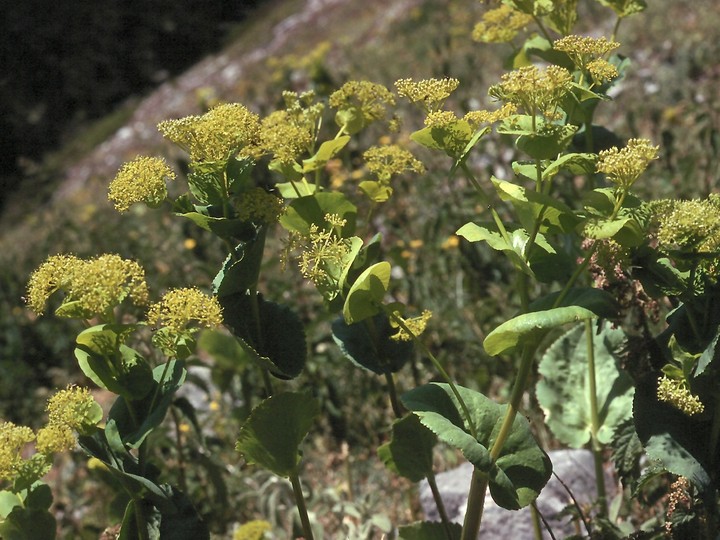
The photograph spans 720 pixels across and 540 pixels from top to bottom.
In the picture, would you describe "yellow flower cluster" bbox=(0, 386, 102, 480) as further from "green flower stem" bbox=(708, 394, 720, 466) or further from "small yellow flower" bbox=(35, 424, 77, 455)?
"green flower stem" bbox=(708, 394, 720, 466)

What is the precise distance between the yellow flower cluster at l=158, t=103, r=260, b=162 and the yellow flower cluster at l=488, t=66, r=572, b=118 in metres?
0.49

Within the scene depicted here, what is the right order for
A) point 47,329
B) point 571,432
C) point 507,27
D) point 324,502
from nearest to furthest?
point 507,27, point 571,432, point 324,502, point 47,329

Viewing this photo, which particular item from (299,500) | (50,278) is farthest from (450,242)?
(50,278)

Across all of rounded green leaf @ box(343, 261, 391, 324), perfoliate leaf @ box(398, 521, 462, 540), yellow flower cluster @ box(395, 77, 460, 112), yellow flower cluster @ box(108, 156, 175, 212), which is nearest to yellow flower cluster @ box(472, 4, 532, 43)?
yellow flower cluster @ box(395, 77, 460, 112)

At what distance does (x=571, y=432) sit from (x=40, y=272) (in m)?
1.40

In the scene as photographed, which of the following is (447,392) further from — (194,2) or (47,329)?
(194,2)

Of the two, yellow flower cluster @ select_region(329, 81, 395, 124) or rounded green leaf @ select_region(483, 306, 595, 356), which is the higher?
yellow flower cluster @ select_region(329, 81, 395, 124)

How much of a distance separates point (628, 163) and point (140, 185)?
2.89 ft

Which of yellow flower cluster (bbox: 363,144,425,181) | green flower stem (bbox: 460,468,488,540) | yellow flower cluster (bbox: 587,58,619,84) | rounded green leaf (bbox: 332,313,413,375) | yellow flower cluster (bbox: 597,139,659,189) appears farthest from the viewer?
rounded green leaf (bbox: 332,313,413,375)

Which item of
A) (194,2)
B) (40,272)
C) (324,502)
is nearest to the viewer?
(40,272)

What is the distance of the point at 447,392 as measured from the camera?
183 cm

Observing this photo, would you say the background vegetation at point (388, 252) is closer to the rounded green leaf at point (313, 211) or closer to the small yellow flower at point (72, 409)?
the small yellow flower at point (72, 409)

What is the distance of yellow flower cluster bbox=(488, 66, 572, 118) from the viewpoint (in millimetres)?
1527

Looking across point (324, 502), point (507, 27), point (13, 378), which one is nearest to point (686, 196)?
point (507, 27)
